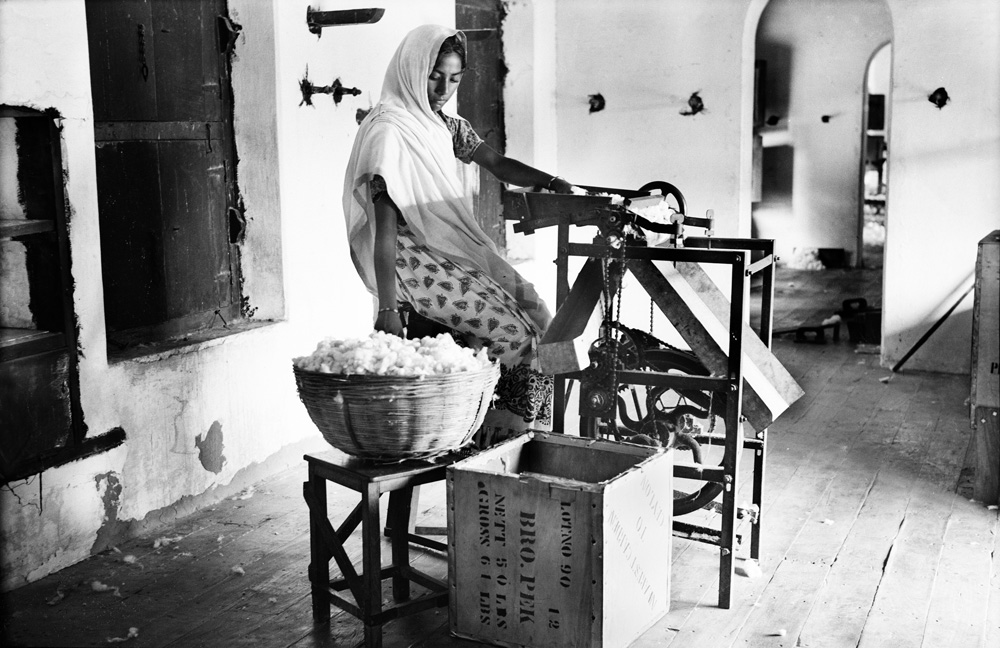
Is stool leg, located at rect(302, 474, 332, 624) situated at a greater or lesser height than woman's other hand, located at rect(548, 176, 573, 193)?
lesser

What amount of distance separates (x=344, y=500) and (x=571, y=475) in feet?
4.44

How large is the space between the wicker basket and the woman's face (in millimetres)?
1100

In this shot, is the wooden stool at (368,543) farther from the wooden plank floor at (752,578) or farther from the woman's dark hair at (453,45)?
the woman's dark hair at (453,45)

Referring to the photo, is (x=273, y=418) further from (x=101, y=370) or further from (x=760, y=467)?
(x=760, y=467)

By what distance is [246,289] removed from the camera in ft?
14.1

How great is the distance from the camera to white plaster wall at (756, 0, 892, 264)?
31.6 ft

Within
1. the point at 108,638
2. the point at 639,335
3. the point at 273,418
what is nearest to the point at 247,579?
the point at 108,638

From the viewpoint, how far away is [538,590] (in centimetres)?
254

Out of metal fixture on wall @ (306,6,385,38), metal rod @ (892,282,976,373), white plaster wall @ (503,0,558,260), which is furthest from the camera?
white plaster wall @ (503,0,558,260)

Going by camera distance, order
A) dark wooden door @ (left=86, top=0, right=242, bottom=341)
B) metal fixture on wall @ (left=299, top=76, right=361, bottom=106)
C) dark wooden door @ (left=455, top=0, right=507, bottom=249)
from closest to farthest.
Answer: dark wooden door @ (left=86, top=0, right=242, bottom=341) < metal fixture on wall @ (left=299, top=76, right=361, bottom=106) < dark wooden door @ (left=455, top=0, right=507, bottom=249)

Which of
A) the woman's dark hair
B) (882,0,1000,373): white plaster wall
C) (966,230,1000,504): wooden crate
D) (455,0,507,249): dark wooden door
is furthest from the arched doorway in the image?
Result: the woman's dark hair

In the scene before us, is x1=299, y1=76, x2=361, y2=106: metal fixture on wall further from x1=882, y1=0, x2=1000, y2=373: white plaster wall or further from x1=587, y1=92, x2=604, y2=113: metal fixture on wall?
x1=882, y1=0, x2=1000, y2=373: white plaster wall

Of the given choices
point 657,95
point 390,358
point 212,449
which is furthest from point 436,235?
point 657,95

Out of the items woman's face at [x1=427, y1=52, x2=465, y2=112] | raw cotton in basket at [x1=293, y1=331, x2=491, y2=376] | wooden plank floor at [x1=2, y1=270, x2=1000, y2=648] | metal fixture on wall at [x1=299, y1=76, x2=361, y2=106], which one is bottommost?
wooden plank floor at [x1=2, y1=270, x2=1000, y2=648]
